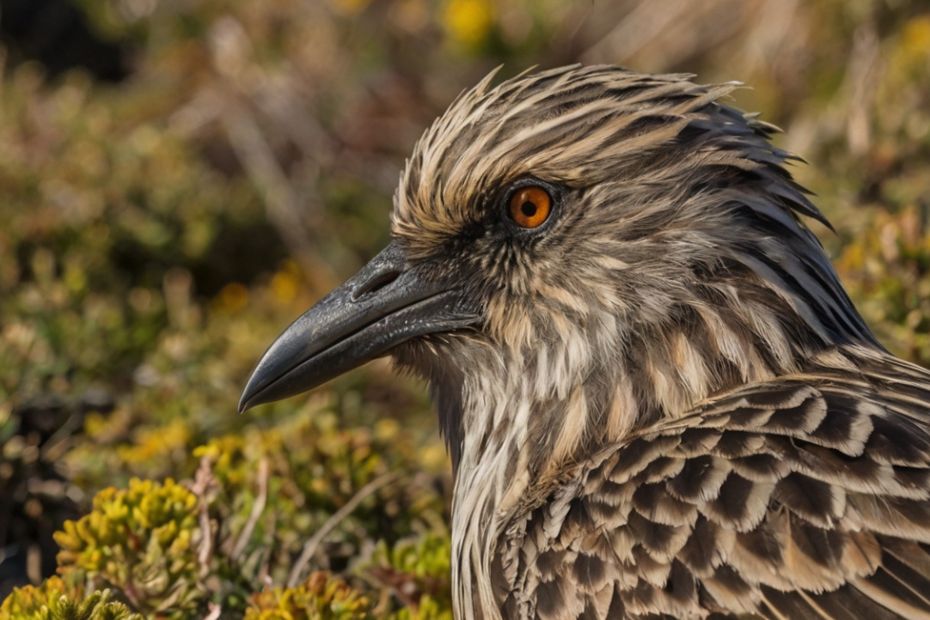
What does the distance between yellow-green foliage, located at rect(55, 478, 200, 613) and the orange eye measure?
4.52 ft

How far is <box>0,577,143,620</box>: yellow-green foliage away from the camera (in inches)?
131

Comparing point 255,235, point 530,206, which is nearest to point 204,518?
point 530,206

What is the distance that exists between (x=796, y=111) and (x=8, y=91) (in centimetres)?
564

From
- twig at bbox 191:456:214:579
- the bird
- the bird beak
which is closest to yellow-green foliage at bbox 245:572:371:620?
twig at bbox 191:456:214:579

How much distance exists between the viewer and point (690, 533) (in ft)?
10.1

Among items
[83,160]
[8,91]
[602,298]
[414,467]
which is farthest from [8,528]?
[8,91]

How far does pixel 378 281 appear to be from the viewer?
3.94 meters

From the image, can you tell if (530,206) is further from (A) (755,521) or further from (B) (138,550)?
(B) (138,550)

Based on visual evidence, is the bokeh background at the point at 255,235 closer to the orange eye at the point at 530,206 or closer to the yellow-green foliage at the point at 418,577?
the yellow-green foliage at the point at 418,577

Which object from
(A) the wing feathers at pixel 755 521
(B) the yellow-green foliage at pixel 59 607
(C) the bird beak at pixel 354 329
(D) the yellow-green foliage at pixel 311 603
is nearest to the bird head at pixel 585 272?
(C) the bird beak at pixel 354 329

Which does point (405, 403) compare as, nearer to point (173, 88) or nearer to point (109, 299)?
point (109, 299)

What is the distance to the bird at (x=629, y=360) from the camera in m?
3.06

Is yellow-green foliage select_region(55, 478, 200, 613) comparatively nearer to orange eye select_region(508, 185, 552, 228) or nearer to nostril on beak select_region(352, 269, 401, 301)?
nostril on beak select_region(352, 269, 401, 301)

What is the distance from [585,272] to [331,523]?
4.39 ft
